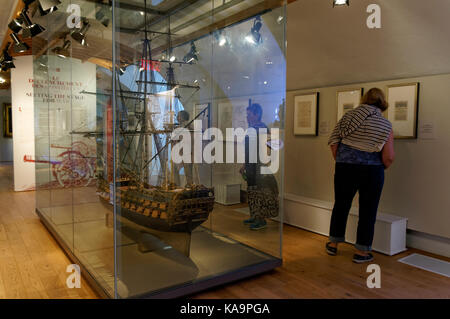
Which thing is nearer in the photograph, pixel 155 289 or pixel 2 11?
pixel 155 289

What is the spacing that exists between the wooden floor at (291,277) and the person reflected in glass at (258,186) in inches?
18.9

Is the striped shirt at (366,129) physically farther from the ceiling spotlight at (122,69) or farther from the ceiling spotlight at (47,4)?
the ceiling spotlight at (47,4)

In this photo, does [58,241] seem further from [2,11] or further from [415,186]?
[2,11]

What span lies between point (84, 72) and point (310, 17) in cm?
295

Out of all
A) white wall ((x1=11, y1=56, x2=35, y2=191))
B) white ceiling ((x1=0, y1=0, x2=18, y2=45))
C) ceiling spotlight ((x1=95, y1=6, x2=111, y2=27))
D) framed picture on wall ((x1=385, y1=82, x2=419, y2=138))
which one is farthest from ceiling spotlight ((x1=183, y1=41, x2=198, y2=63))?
white wall ((x1=11, y1=56, x2=35, y2=191))

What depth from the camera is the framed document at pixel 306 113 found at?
4.47 m

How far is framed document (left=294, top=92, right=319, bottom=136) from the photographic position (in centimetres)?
447

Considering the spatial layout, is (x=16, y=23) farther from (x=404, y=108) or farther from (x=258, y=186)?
(x=404, y=108)

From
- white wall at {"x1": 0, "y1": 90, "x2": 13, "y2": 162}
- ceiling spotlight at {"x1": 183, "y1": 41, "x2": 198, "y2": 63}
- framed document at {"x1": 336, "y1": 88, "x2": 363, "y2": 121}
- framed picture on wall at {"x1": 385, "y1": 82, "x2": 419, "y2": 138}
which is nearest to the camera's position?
ceiling spotlight at {"x1": 183, "y1": 41, "x2": 198, "y2": 63}

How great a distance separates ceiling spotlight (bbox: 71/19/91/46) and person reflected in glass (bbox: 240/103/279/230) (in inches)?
58.9

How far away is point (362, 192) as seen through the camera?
10.6ft

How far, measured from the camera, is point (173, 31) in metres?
2.98

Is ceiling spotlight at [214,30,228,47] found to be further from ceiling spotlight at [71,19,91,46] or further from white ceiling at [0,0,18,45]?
white ceiling at [0,0,18,45]
